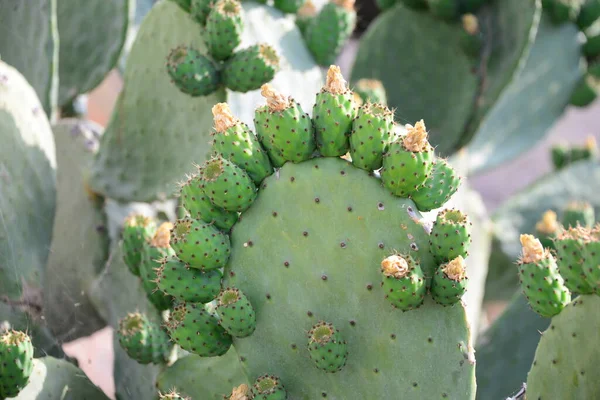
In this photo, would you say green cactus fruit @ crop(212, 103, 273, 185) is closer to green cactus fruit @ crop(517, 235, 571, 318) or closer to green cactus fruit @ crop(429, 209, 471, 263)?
green cactus fruit @ crop(429, 209, 471, 263)

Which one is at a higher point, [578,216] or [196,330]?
[196,330]

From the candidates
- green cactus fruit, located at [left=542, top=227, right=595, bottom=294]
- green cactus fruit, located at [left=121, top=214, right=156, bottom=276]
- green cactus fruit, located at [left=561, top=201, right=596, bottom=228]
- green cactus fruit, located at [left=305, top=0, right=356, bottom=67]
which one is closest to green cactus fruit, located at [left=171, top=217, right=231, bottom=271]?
green cactus fruit, located at [left=121, top=214, right=156, bottom=276]

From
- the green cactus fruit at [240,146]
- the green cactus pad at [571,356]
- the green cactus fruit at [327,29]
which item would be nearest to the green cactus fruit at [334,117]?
the green cactus fruit at [240,146]

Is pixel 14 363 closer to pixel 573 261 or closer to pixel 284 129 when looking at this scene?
pixel 284 129

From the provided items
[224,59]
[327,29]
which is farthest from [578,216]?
[224,59]

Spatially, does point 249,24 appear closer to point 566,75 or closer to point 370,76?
point 370,76

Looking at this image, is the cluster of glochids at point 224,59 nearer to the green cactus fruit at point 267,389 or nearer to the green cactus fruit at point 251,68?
the green cactus fruit at point 251,68

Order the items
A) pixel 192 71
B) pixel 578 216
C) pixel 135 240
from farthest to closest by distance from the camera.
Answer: pixel 578 216, pixel 192 71, pixel 135 240
